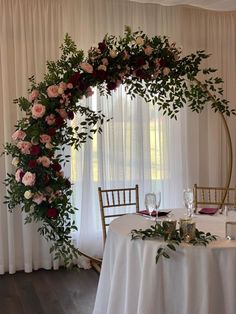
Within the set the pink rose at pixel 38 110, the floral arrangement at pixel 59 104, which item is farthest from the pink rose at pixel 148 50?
the pink rose at pixel 38 110

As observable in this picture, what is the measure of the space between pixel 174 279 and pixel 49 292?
1683mm

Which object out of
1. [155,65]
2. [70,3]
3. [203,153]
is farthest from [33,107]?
[203,153]

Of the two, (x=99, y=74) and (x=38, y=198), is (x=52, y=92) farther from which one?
(x=38, y=198)

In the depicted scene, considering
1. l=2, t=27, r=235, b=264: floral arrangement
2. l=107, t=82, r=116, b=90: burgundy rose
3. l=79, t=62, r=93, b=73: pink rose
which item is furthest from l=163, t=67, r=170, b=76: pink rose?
l=79, t=62, r=93, b=73: pink rose

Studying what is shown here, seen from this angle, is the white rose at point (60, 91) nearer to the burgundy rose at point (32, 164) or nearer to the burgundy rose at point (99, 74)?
the burgundy rose at point (99, 74)

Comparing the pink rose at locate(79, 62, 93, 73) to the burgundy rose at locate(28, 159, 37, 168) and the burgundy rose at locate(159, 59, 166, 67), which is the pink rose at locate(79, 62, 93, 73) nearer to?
the burgundy rose at locate(159, 59, 166, 67)

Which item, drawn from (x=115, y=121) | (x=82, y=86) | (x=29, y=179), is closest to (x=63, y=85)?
(x=82, y=86)

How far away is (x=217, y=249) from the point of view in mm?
2189

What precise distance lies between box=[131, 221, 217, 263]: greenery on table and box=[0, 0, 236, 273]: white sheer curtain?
75.7 inches

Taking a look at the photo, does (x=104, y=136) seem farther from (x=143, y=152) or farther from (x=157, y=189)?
(x=157, y=189)

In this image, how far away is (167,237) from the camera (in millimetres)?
2320

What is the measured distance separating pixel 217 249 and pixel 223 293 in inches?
10.1

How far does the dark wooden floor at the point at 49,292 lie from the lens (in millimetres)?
3193

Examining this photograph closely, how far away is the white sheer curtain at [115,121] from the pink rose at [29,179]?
1.19 m
